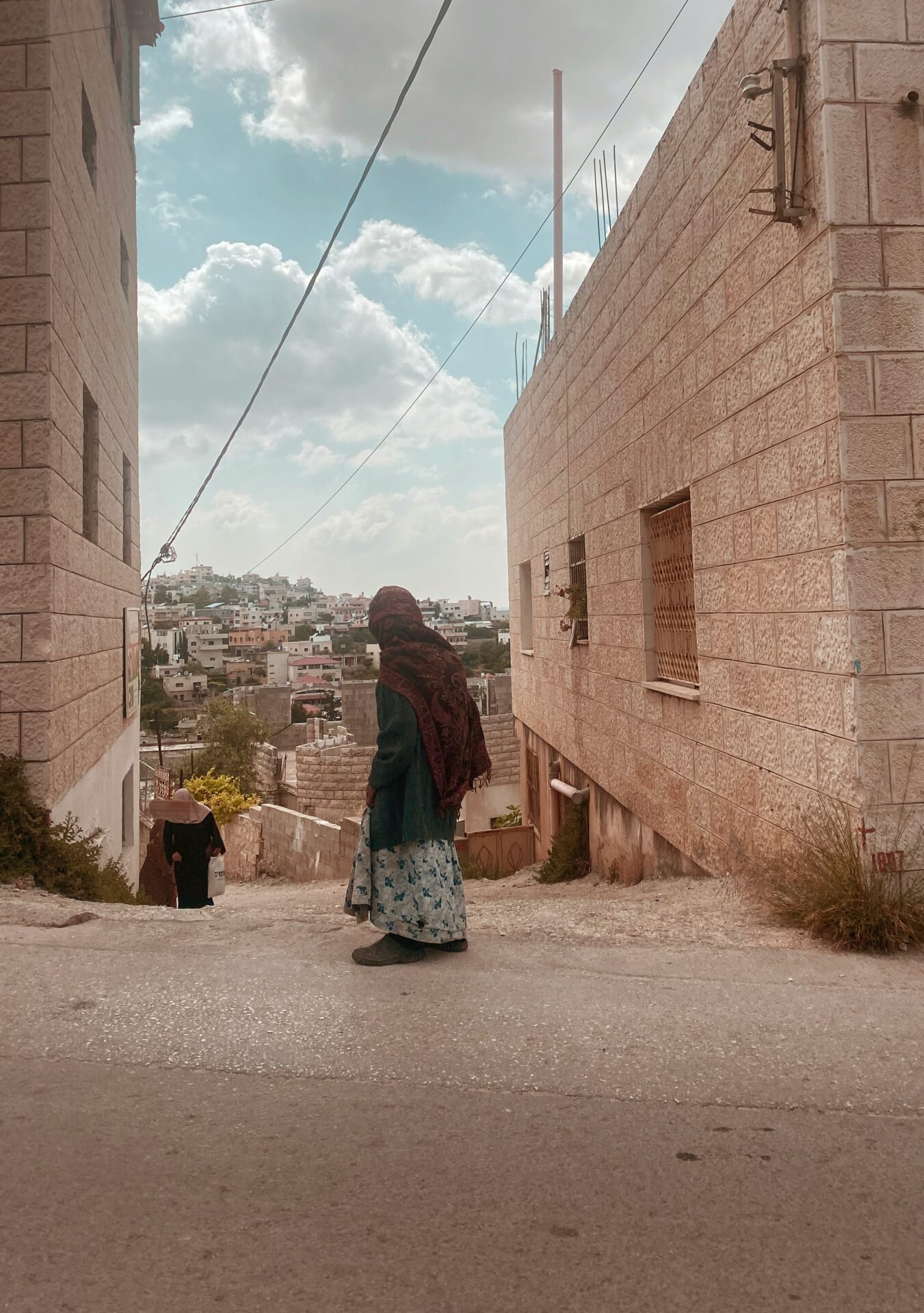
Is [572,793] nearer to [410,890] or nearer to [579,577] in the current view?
[579,577]

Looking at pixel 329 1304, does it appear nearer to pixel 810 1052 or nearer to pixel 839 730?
pixel 810 1052

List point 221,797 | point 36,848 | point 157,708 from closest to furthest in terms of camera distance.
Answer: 1. point 36,848
2. point 221,797
3. point 157,708

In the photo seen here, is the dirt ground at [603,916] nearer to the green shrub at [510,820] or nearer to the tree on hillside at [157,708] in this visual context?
the green shrub at [510,820]

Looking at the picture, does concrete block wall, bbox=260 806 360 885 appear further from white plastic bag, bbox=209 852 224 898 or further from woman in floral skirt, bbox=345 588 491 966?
woman in floral skirt, bbox=345 588 491 966

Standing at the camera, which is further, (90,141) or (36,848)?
(90,141)

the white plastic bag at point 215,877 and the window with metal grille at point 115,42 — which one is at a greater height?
the window with metal grille at point 115,42

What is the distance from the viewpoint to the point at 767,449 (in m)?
4.71

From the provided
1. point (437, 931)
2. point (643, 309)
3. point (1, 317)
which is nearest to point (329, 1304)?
point (437, 931)

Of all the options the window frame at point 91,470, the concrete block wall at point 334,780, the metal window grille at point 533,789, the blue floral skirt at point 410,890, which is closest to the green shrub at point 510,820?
the metal window grille at point 533,789

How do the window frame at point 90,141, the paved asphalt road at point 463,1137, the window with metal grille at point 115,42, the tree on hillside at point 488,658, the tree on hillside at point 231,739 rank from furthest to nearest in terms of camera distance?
the tree on hillside at point 231,739
the tree on hillside at point 488,658
the window with metal grille at point 115,42
the window frame at point 90,141
the paved asphalt road at point 463,1137

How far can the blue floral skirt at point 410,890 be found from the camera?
3.83m

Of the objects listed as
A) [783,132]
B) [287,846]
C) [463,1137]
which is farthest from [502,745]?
[463,1137]

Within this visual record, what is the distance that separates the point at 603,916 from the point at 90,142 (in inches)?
279

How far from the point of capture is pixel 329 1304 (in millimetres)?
1729
